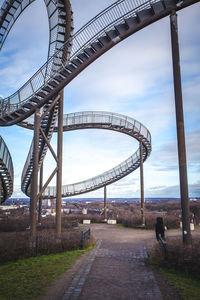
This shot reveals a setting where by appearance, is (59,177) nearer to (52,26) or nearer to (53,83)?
(53,83)

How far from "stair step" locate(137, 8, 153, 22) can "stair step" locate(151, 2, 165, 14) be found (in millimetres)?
193

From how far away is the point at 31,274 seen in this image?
23.2ft

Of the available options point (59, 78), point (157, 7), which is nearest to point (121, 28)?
point (157, 7)

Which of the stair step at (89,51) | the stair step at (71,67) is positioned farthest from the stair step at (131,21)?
the stair step at (71,67)

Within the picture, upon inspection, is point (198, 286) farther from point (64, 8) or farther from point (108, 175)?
point (108, 175)

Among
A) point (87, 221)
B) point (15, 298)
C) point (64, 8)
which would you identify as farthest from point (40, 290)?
point (87, 221)

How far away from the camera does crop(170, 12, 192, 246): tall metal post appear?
8.27m

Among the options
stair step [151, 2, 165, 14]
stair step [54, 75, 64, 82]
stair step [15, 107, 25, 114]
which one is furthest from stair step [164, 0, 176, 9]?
stair step [15, 107, 25, 114]

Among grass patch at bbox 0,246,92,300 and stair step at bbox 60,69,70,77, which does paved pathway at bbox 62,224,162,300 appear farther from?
stair step at bbox 60,69,70,77

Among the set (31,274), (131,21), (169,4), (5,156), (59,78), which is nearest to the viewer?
(31,274)

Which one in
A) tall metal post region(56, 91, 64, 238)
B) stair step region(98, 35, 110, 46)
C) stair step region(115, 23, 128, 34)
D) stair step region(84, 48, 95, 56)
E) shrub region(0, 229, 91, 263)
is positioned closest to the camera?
shrub region(0, 229, 91, 263)

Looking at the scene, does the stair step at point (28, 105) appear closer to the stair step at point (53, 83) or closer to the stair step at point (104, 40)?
the stair step at point (53, 83)

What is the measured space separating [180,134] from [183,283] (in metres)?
5.07

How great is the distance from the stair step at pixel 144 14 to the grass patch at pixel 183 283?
1007cm
